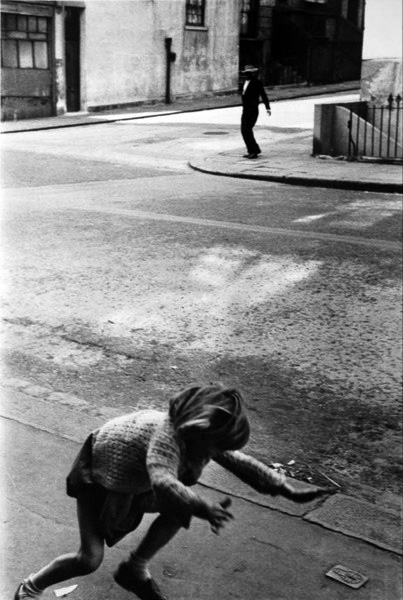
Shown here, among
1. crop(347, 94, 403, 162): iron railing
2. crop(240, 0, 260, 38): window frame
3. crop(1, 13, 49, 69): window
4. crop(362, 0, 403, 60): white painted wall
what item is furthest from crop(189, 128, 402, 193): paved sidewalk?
crop(240, 0, 260, 38): window frame

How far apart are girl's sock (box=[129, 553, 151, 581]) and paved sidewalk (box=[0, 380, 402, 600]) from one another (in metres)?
0.84

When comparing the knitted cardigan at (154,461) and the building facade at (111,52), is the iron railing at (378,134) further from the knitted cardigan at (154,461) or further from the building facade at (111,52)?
the knitted cardigan at (154,461)

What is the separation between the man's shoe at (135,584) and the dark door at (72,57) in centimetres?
2697

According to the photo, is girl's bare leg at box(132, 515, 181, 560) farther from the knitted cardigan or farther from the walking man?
the walking man

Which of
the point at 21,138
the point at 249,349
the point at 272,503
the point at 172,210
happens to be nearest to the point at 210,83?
the point at 21,138

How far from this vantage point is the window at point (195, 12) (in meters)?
31.9

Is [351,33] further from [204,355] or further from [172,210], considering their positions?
[204,355]

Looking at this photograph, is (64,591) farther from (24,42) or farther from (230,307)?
(24,42)

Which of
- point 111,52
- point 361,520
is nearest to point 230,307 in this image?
point 361,520

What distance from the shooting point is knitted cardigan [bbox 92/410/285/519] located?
1.79 meters

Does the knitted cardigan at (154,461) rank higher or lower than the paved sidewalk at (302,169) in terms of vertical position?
higher

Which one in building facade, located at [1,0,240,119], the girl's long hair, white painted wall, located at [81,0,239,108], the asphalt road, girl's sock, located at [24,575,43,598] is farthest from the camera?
white painted wall, located at [81,0,239,108]

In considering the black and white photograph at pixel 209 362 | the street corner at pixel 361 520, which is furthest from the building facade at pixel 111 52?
the street corner at pixel 361 520

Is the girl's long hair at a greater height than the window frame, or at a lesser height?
lesser
